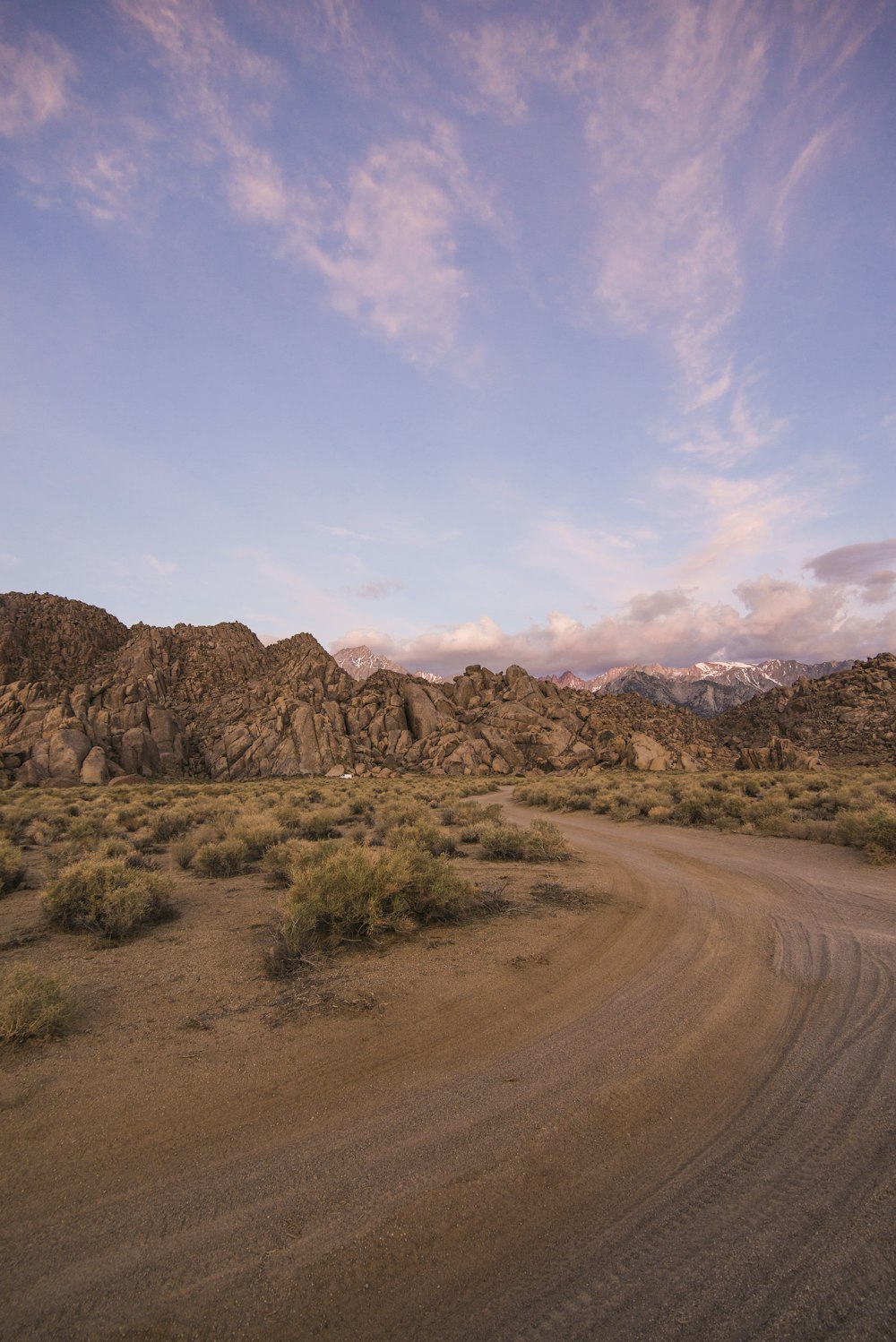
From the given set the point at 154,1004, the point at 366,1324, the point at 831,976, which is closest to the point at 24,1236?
the point at 366,1324

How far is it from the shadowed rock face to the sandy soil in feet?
170

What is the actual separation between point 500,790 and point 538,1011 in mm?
39039

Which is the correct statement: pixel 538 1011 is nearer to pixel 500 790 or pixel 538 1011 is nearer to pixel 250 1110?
pixel 250 1110

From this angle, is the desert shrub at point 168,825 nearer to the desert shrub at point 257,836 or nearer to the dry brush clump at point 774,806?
the desert shrub at point 257,836

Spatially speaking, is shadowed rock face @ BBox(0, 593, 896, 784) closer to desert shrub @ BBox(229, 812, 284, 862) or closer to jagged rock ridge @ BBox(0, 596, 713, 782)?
jagged rock ridge @ BBox(0, 596, 713, 782)

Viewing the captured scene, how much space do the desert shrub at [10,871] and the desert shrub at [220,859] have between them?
343cm

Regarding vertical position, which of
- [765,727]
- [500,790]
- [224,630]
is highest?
[224,630]

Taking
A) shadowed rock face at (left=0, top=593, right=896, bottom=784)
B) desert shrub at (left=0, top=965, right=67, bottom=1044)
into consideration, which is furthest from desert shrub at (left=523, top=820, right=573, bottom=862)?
shadowed rock face at (left=0, top=593, right=896, bottom=784)

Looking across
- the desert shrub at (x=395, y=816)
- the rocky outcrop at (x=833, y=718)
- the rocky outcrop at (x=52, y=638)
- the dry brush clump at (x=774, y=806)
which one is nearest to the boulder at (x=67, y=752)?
the rocky outcrop at (x=52, y=638)

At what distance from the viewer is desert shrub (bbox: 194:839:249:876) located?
1251 cm

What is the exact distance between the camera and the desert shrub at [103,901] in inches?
325

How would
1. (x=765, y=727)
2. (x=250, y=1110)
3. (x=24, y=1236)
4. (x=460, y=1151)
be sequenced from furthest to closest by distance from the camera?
(x=765, y=727), (x=250, y=1110), (x=460, y=1151), (x=24, y=1236)

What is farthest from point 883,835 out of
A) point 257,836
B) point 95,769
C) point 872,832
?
point 95,769

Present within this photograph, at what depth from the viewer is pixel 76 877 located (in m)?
8.88
